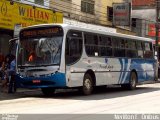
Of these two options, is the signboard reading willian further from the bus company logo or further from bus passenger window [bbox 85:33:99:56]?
bus passenger window [bbox 85:33:99:56]

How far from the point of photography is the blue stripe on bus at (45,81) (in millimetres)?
17906

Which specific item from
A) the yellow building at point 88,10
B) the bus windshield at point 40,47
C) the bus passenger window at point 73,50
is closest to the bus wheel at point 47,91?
the bus windshield at point 40,47

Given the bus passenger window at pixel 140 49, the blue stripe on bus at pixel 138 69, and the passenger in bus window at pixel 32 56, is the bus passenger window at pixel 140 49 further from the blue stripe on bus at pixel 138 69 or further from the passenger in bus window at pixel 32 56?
the passenger in bus window at pixel 32 56

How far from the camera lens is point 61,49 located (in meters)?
18.0

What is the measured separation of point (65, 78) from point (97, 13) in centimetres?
1926

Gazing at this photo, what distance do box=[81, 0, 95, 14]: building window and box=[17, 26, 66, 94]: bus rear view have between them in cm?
1575

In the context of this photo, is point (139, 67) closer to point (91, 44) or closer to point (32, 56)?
point (91, 44)

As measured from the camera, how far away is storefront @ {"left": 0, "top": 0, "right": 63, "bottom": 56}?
22875mm

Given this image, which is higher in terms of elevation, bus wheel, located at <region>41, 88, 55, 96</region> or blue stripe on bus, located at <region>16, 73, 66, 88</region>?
blue stripe on bus, located at <region>16, 73, 66, 88</region>

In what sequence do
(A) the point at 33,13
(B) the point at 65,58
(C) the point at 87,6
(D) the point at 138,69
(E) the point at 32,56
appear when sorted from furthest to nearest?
(C) the point at 87,6, (A) the point at 33,13, (D) the point at 138,69, (E) the point at 32,56, (B) the point at 65,58

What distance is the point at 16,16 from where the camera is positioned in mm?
23812

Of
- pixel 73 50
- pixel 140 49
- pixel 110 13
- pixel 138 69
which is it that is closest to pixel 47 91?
pixel 73 50

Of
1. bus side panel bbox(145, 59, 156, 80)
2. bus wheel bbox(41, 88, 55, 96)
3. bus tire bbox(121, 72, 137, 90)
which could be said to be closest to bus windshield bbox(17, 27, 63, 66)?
bus wheel bbox(41, 88, 55, 96)

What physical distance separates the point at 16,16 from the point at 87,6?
12235 mm
